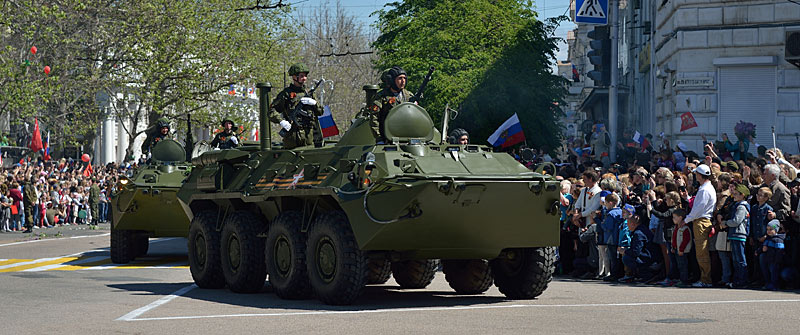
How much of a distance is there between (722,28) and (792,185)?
13379 millimetres

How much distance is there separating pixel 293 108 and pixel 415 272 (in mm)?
2638

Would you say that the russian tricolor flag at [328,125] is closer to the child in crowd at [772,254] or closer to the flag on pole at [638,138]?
the child in crowd at [772,254]

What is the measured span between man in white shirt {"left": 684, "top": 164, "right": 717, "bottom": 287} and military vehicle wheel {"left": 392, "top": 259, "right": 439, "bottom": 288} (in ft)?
11.2

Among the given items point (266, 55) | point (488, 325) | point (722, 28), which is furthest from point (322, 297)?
point (266, 55)

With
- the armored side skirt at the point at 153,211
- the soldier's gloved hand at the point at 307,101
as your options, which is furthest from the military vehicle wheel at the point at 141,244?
the soldier's gloved hand at the point at 307,101

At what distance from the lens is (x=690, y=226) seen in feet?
60.2

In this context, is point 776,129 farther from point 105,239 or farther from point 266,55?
point 266,55

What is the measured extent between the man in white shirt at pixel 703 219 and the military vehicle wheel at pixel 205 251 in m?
6.15

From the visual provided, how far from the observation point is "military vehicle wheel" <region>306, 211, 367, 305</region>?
14.3 meters

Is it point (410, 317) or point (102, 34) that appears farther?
point (102, 34)

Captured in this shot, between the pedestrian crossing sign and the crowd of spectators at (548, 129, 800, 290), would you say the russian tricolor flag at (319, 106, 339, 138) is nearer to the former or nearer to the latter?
the crowd of spectators at (548, 129, 800, 290)

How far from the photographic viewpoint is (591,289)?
57.5ft

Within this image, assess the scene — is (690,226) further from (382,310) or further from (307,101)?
(382,310)

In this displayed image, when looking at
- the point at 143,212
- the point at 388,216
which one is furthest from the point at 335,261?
the point at 143,212
